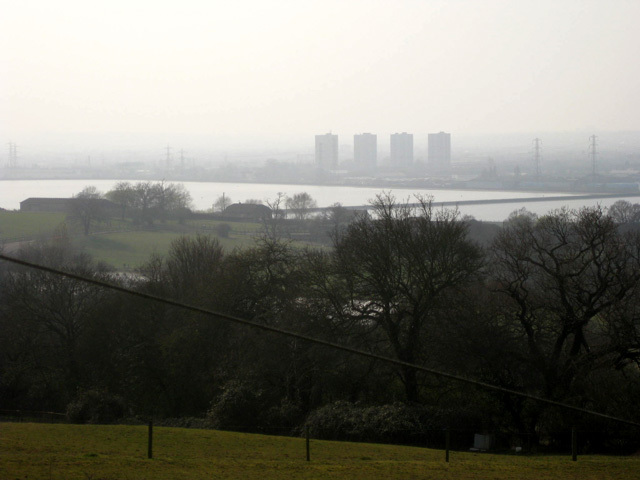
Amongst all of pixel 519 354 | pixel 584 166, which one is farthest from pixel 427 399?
pixel 584 166

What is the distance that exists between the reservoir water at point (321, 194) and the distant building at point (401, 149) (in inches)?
738

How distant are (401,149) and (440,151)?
6.36m

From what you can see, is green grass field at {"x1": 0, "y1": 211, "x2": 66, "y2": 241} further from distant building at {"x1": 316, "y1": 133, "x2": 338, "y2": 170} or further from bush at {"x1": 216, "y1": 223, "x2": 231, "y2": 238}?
distant building at {"x1": 316, "y1": 133, "x2": 338, "y2": 170}

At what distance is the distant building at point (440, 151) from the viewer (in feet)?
320

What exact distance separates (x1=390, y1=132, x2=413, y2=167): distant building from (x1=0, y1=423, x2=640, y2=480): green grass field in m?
89.4

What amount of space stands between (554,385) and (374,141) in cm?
9163

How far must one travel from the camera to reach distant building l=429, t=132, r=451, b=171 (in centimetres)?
9750

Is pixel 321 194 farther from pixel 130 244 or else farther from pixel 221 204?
pixel 130 244

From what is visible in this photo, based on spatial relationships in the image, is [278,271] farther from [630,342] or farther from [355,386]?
[630,342]

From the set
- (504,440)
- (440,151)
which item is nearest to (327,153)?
(440,151)

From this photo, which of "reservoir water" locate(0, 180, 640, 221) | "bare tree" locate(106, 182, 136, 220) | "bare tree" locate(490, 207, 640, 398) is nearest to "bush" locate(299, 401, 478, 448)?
"bare tree" locate(490, 207, 640, 398)

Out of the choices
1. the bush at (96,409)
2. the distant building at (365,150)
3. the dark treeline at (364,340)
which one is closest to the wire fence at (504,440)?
the dark treeline at (364,340)

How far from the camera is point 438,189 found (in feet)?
264

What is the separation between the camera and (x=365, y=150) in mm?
102688
